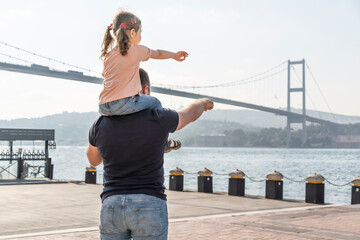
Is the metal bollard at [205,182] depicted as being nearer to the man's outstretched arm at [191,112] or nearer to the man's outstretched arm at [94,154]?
the man's outstretched arm at [94,154]

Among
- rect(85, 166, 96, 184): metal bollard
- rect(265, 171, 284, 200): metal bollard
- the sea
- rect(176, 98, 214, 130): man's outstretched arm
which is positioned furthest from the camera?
the sea

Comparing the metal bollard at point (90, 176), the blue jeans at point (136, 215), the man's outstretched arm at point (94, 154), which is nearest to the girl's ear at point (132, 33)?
the man's outstretched arm at point (94, 154)

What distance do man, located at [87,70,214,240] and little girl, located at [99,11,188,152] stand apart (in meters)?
0.04

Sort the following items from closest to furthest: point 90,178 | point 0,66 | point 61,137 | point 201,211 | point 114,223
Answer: point 114,223, point 201,211, point 90,178, point 0,66, point 61,137

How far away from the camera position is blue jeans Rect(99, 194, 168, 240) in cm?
200

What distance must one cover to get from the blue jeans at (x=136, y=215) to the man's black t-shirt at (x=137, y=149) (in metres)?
0.03

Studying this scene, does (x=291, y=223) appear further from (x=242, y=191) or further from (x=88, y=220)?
(x=242, y=191)

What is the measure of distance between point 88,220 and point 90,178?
7.53 metres

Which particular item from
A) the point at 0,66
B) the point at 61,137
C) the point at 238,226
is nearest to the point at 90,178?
the point at 238,226

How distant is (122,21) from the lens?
2.05 meters

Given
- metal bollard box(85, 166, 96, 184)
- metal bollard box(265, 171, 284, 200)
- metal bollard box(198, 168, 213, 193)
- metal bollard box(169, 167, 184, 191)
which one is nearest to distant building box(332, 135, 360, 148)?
metal bollard box(85, 166, 96, 184)

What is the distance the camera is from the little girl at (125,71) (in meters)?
2.03

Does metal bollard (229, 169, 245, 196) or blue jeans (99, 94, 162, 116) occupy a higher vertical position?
blue jeans (99, 94, 162, 116)

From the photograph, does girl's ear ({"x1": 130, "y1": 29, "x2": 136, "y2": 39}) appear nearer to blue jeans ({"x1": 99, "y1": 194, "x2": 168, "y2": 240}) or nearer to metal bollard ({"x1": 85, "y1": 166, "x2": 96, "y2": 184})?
blue jeans ({"x1": 99, "y1": 194, "x2": 168, "y2": 240})
